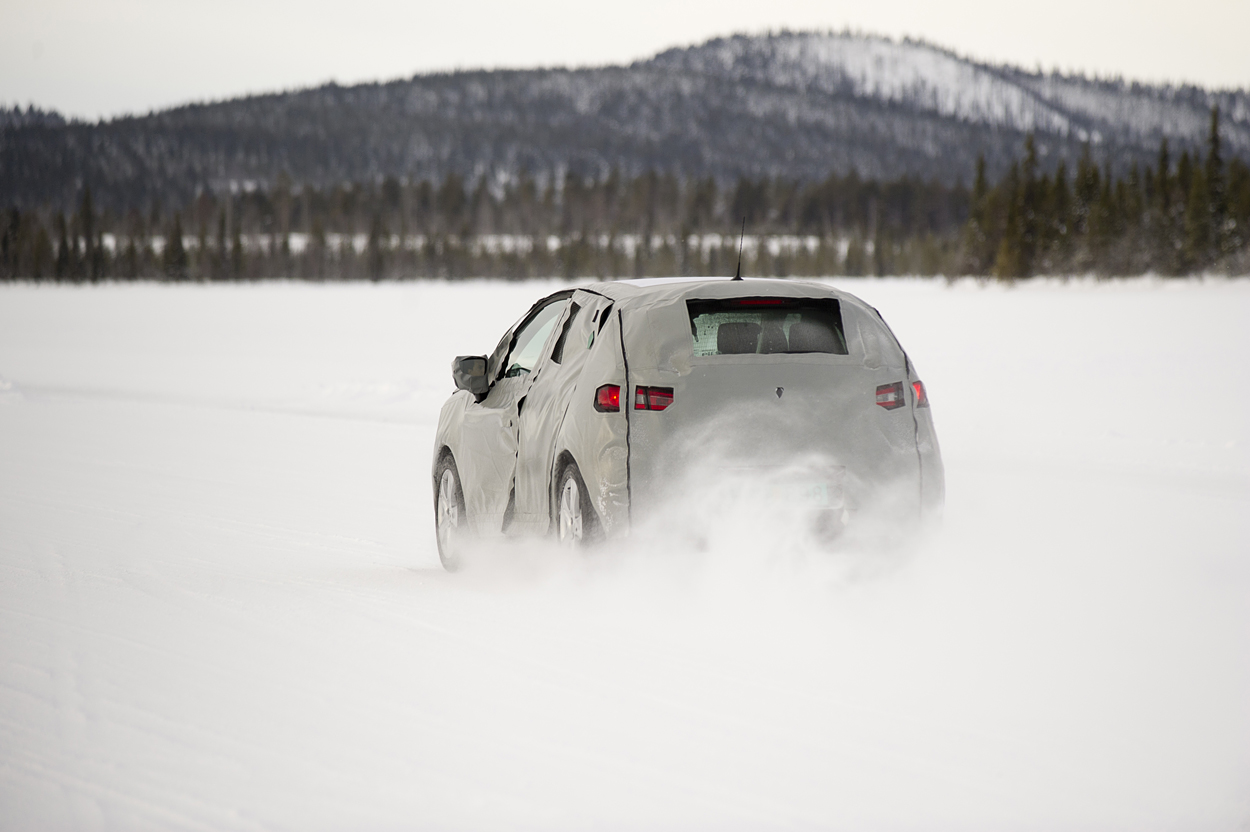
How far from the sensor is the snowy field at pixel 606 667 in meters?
3.97

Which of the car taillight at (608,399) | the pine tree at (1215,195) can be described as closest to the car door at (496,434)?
the car taillight at (608,399)

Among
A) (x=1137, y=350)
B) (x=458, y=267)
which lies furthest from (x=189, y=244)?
(x=1137, y=350)

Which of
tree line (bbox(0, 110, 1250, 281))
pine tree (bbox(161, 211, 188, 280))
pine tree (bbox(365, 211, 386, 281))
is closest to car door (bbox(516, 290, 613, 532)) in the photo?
tree line (bbox(0, 110, 1250, 281))

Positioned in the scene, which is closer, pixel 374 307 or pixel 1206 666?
pixel 1206 666

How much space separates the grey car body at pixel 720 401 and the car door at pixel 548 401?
0.01 meters

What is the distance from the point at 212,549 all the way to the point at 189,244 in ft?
519

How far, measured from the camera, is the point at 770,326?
247 inches

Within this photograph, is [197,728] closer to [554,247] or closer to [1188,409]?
[1188,409]

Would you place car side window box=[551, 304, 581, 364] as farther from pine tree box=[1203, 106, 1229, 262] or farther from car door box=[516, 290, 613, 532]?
pine tree box=[1203, 106, 1229, 262]

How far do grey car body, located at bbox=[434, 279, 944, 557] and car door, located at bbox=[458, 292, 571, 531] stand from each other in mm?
352

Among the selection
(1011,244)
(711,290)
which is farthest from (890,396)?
(1011,244)

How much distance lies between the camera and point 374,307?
69.0 m

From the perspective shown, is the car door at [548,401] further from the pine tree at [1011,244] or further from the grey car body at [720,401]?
the pine tree at [1011,244]

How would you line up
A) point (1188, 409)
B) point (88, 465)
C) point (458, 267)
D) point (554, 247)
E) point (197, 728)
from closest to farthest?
point (197, 728)
point (88, 465)
point (1188, 409)
point (458, 267)
point (554, 247)
